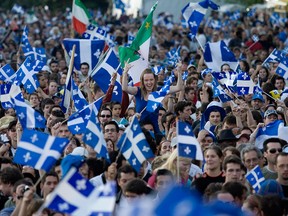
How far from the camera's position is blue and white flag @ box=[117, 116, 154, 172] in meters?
11.6

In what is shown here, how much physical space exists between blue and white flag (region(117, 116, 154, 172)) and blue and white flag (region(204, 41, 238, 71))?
10952 millimetres

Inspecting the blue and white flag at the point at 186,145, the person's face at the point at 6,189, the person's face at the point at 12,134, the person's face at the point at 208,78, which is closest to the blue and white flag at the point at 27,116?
the person's face at the point at 12,134

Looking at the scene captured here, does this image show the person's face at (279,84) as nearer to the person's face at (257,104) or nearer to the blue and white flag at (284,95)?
the blue and white flag at (284,95)

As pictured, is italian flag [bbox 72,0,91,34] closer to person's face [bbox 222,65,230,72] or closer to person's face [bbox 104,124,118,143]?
person's face [bbox 222,65,230,72]

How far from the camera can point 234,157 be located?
37.2 ft

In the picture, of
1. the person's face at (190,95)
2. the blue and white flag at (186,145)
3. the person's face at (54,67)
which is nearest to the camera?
the blue and white flag at (186,145)

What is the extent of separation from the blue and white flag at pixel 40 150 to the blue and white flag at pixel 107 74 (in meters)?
7.57

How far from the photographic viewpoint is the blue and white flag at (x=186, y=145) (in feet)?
37.1

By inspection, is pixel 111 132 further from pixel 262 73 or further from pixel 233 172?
pixel 262 73

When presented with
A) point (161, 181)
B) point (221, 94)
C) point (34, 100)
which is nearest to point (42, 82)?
point (34, 100)

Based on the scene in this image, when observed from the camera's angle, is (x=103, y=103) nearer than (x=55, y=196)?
No

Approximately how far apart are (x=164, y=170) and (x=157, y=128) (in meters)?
5.52

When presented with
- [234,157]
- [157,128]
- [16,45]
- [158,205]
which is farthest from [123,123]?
[16,45]

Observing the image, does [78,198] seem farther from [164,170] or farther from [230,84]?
[230,84]
